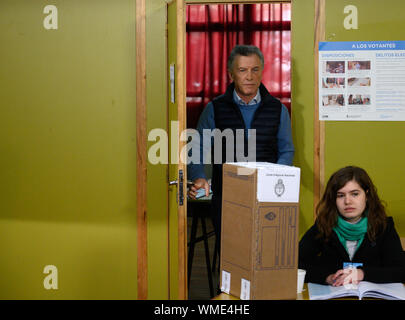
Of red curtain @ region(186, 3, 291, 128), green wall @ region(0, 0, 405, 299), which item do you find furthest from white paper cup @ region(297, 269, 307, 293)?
red curtain @ region(186, 3, 291, 128)

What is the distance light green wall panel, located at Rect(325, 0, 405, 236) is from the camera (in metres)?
3.25

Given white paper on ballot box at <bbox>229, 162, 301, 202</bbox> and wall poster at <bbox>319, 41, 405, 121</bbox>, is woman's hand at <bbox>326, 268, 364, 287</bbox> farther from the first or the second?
wall poster at <bbox>319, 41, 405, 121</bbox>

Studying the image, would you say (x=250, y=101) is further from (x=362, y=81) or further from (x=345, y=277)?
(x=345, y=277)

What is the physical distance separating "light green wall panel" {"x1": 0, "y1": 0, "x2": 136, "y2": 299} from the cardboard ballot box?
5.84 ft

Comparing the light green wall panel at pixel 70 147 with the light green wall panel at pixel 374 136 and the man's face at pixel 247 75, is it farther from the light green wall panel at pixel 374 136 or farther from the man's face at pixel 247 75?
the light green wall panel at pixel 374 136

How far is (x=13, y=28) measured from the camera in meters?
3.44

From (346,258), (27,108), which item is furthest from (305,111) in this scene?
(27,108)

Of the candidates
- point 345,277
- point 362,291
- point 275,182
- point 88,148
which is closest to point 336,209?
point 345,277

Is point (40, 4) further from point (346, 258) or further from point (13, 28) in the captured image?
point (346, 258)

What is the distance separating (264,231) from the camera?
5.50 ft

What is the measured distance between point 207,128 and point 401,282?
1.65 metres

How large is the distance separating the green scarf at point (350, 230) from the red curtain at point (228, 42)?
15.6 feet

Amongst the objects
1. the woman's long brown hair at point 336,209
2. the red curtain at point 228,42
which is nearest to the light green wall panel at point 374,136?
the woman's long brown hair at point 336,209
